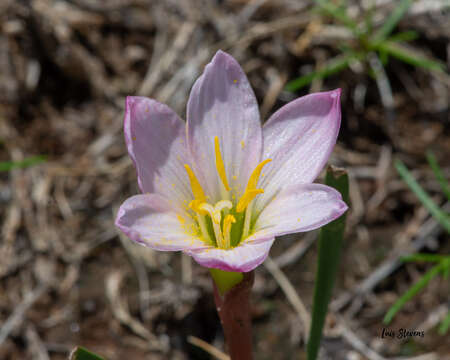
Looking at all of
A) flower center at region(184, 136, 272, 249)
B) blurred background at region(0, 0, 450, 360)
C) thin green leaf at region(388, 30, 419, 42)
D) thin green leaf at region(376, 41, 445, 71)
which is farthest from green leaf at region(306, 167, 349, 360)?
thin green leaf at region(388, 30, 419, 42)

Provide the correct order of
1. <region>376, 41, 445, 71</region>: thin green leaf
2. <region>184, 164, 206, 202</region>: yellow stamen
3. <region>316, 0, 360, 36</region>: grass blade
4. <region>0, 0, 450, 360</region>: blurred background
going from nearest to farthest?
<region>184, 164, 206, 202</region>: yellow stamen, <region>0, 0, 450, 360</region>: blurred background, <region>376, 41, 445, 71</region>: thin green leaf, <region>316, 0, 360, 36</region>: grass blade

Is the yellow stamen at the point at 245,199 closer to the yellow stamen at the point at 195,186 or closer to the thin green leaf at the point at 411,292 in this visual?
the yellow stamen at the point at 195,186

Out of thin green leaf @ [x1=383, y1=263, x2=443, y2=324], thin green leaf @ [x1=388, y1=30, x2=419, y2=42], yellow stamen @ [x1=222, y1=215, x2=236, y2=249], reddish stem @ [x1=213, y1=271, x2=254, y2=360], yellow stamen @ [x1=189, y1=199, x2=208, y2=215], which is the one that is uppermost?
thin green leaf @ [x1=388, y1=30, x2=419, y2=42]

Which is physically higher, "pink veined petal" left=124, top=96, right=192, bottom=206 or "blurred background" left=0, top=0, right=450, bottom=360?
"pink veined petal" left=124, top=96, right=192, bottom=206

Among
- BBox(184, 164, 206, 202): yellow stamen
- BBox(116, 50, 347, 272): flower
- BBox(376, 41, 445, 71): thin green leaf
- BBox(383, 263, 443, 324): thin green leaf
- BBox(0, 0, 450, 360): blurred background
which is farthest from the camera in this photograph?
BBox(376, 41, 445, 71): thin green leaf

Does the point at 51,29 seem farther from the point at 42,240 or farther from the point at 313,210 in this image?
the point at 313,210

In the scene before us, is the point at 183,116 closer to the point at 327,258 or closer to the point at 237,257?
the point at 327,258

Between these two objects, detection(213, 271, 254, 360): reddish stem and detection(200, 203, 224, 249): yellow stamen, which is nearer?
detection(213, 271, 254, 360): reddish stem

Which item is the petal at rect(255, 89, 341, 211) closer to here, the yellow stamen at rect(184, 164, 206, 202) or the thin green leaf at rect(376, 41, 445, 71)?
the yellow stamen at rect(184, 164, 206, 202)
